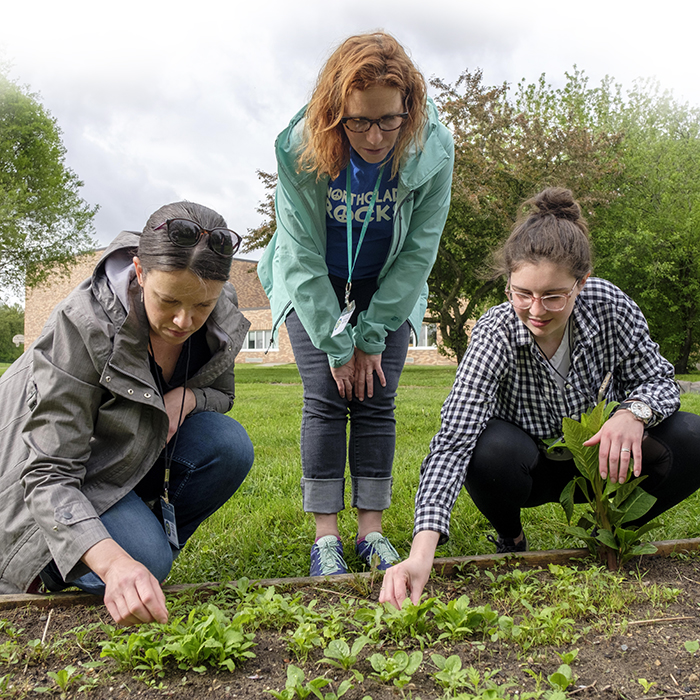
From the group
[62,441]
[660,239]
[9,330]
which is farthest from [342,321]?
[9,330]

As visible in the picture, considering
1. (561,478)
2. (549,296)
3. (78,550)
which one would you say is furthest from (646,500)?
(78,550)

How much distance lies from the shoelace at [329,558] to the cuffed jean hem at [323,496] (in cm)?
14

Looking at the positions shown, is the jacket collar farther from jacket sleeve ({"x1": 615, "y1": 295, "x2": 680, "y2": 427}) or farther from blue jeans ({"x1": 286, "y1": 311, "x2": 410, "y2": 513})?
jacket sleeve ({"x1": 615, "y1": 295, "x2": 680, "y2": 427})

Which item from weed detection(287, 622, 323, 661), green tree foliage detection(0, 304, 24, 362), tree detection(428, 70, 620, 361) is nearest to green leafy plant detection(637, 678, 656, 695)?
weed detection(287, 622, 323, 661)

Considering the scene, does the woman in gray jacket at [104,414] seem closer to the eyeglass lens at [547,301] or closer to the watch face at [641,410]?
the eyeglass lens at [547,301]

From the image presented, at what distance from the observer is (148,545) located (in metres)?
1.96

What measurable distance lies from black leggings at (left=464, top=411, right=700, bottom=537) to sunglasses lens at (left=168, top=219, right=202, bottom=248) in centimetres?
124

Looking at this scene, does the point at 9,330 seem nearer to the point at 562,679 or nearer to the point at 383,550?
the point at 383,550

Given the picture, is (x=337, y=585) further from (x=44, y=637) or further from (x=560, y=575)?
(x=44, y=637)

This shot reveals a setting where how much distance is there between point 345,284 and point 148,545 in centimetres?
128

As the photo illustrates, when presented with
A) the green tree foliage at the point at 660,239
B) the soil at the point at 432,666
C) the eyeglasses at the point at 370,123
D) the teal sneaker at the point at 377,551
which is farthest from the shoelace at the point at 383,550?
the green tree foliage at the point at 660,239

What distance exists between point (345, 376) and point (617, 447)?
0.98 meters

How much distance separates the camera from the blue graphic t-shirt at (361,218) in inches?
95.6

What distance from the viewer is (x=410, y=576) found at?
183cm
